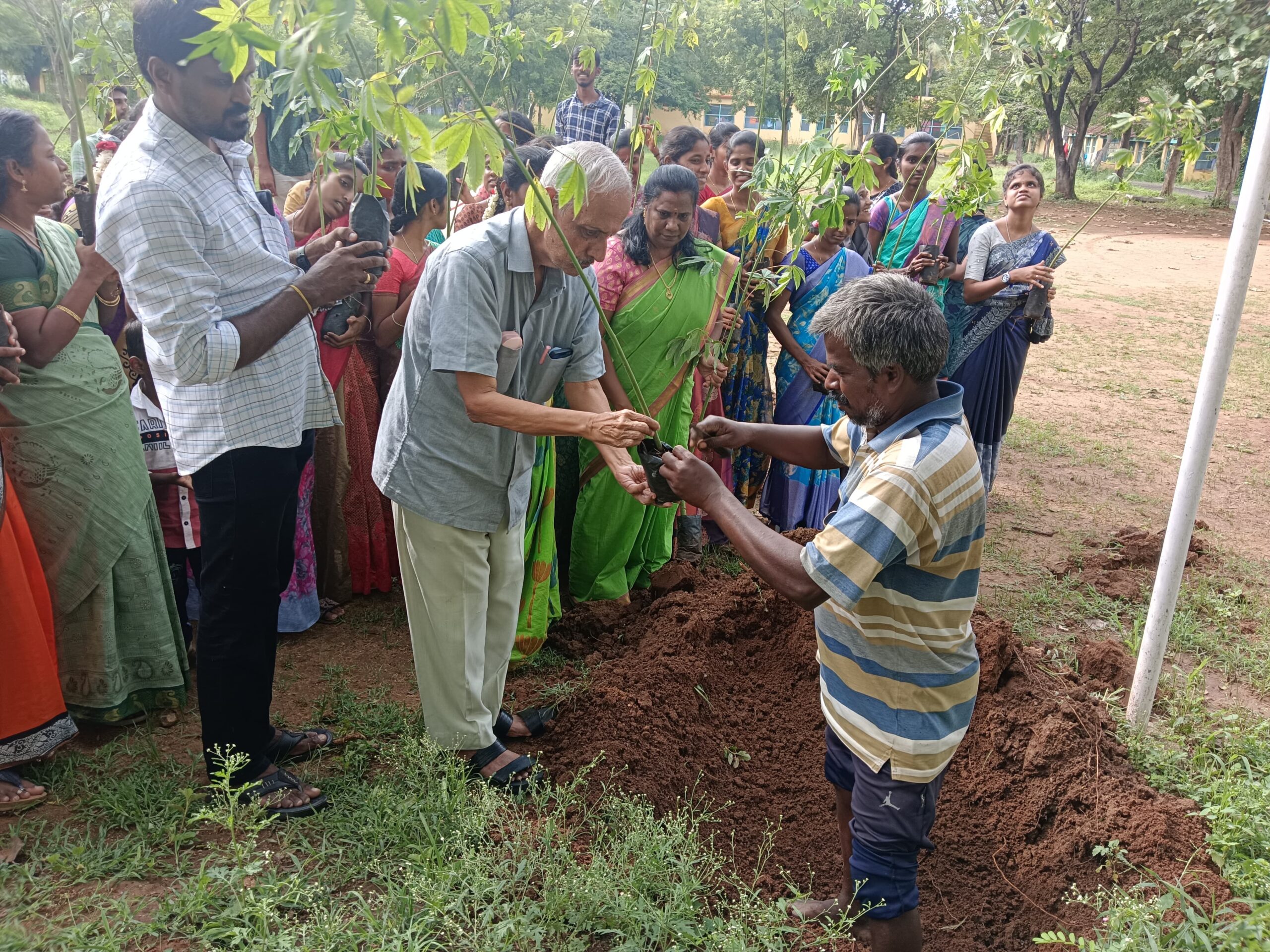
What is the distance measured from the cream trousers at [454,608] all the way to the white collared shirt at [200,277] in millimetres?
481

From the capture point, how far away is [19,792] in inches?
102

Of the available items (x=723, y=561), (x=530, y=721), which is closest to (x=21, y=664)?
(x=530, y=721)

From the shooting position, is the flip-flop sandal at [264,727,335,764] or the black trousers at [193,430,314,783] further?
the flip-flop sandal at [264,727,335,764]

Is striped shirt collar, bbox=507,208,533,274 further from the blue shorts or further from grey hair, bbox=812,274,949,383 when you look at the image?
the blue shorts

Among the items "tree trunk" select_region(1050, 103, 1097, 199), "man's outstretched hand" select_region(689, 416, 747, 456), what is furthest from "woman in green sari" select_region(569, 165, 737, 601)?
"tree trunk" select_region(1050, 103, 1097, 199)

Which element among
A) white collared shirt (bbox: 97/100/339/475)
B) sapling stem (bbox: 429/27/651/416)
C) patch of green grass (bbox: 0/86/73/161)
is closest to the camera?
sapling stem (bbox: 429/27/651/416)

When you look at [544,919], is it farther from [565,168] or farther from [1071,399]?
→ [1071,399]

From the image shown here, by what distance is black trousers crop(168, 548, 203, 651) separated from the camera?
11.2 ft

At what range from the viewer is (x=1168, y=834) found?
265 centimetres

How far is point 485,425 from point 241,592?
31.4 inches

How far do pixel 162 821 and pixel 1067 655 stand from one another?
350 cm

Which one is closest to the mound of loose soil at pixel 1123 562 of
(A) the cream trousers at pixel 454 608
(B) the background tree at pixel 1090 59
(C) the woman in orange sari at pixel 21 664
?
(A) the cream trousers at pixel 454 608

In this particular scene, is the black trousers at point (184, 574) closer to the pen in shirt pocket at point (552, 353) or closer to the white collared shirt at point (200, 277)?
the white collared shirt at point (200, 277)

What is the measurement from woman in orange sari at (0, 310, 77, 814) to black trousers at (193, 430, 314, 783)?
1.81 feet
